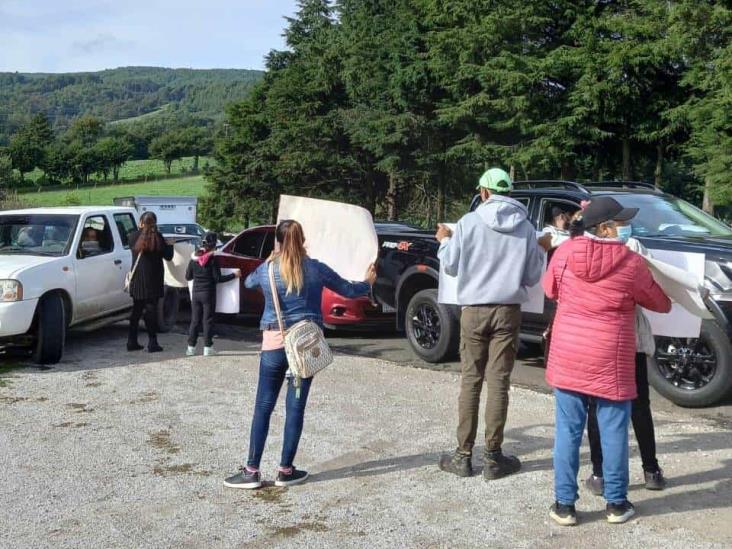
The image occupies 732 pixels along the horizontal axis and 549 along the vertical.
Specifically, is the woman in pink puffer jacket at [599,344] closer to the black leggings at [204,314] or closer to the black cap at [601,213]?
the black cap at [601,213]

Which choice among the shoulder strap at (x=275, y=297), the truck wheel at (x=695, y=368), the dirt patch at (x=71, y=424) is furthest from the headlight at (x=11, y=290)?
the truck wheel at (x=695, y=368)

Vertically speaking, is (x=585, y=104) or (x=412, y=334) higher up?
(x=585, y=104)

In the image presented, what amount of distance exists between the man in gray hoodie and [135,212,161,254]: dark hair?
555 cm

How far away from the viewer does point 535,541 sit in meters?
4.31

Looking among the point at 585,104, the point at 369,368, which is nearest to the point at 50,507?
the point at 369,368

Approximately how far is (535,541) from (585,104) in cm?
2803

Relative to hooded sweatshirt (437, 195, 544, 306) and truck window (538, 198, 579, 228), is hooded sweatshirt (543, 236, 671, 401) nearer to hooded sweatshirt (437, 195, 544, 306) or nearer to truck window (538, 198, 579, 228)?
hooded sweatshirt (437, 195, 544, 306)

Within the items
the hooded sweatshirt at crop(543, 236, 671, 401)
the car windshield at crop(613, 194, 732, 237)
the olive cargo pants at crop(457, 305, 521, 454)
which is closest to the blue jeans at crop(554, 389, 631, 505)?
the hooded sweatshirt at crop(543, 236, 671, 401)

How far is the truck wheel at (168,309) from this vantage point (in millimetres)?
11781

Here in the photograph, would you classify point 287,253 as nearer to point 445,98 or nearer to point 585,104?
point 585,104

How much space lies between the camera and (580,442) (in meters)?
4.42

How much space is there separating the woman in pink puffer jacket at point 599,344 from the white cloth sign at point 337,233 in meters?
1.34

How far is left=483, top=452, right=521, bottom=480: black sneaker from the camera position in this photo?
17.2 ft

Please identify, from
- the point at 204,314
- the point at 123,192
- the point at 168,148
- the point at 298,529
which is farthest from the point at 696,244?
the point at 168,148
